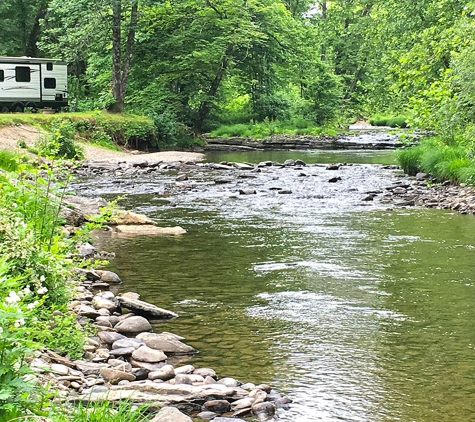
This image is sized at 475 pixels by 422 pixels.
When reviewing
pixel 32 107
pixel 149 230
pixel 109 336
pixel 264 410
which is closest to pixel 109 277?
pixel 109 336

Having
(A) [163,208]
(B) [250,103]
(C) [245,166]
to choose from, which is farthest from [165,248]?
(B) [250,103]

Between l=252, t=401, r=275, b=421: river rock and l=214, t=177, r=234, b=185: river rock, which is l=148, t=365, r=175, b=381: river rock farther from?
l=214, t=177, r=234, b=185: river rock

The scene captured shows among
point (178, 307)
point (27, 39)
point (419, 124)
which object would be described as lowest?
point (178, 307)

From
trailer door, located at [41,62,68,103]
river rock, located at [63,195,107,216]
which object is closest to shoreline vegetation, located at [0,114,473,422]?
river rock, located at [63,195,107,216]

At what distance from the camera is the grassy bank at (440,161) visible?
17.6 m

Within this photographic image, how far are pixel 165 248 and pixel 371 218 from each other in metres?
4.89

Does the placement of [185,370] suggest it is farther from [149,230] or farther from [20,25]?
[20,25]

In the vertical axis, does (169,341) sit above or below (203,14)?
below

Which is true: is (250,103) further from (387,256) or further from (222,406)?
(222,406)

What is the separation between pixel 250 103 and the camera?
1841 inches

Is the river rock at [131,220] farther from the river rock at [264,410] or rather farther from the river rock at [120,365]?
the river rock at [264,410]

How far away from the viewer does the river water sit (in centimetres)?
539

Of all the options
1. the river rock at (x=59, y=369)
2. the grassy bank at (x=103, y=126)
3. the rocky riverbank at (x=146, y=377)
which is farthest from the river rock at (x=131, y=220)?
the grassy bank at (x=103, y=126)

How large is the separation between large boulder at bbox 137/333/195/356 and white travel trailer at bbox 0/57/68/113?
98.6ft
